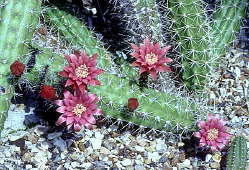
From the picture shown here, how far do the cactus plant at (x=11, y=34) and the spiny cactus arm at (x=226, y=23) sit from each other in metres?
1.04

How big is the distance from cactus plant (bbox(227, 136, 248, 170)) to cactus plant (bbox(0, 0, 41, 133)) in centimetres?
111

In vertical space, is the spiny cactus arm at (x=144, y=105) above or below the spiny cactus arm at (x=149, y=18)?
below

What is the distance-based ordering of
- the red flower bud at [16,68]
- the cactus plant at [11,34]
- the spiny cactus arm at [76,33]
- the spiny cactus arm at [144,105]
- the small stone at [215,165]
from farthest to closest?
the spiny cactus arm at [76,33]
the small stone at [215,165]
the spiny cactus arm at [144,105]
the cactus plant at [11,34]
the red flower bud at [16,68]

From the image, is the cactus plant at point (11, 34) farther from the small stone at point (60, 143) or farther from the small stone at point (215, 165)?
the small stone at point (215, 165)

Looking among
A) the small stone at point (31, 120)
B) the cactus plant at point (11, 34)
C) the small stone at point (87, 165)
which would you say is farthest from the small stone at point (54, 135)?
the cactus plant at point (11, 34)

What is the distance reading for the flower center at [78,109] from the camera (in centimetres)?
267

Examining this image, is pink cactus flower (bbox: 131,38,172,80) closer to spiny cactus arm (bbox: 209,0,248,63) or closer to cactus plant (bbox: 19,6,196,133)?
cactus plant (bbox: 19,6,196,133)

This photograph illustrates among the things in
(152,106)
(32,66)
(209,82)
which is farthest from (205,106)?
(32,66)

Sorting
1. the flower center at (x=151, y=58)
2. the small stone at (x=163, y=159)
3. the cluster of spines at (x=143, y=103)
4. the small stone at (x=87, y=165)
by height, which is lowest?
the small stone at (x=87, y=165)

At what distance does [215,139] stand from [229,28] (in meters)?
0.70

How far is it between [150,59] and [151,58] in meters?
0.01

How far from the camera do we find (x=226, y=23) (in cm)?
320

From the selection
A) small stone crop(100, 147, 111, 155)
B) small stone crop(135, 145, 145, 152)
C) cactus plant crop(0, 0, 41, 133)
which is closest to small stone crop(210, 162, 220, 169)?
small stone crop(135, 145, 145, 152)

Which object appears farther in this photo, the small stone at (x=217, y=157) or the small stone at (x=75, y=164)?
the small stone at (x=217, y=157)
